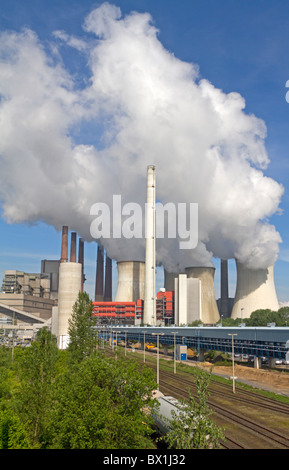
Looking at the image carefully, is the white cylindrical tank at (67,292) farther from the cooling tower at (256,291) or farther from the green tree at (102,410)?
the green tree at (102,410)

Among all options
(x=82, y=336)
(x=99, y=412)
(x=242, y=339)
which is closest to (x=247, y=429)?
(x=99, y=412)

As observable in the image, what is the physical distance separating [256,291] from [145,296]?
3583cm

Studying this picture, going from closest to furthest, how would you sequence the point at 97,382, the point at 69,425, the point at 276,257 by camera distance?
the point at 69,425, the point at 97,382, the point at 276,257

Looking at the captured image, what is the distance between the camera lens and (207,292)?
140375 mm

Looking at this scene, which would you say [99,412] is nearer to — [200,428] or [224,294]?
[200,428]

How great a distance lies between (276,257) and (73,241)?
3242 inches

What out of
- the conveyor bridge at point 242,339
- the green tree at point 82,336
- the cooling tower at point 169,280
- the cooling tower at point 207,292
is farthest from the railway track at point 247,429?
the cooling tower at point 169,280

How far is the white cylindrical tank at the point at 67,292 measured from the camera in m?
122

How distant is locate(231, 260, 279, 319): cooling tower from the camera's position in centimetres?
11500

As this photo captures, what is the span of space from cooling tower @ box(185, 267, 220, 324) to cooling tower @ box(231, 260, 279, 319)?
21511mm

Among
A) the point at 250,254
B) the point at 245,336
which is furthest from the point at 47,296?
the point at 245,336

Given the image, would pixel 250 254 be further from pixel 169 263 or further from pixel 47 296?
pixel 47 296
